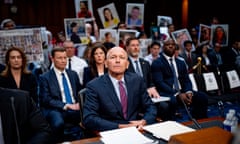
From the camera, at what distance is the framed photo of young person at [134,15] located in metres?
6.92

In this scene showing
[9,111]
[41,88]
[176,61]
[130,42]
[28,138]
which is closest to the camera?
[9,111]

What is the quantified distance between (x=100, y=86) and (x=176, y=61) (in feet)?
6.70

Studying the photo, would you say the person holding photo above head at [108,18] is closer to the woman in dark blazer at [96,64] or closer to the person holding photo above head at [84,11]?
the person holding photo above head at [84,11]

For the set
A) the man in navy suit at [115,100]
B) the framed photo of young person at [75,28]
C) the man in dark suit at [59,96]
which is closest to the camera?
the man in navy suit at [115,100]

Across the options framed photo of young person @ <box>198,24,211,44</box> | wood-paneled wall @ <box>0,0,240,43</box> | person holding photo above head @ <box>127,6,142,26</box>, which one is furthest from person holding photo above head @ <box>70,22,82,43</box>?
framed photo of young person @ <box>198,24,211,44</box>

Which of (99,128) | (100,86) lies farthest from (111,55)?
(99,128)

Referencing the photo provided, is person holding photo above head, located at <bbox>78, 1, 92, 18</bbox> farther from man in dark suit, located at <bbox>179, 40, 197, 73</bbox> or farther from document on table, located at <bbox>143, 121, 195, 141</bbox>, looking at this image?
document on table, located at <bbox>143, 121, 195, 141</bbox>

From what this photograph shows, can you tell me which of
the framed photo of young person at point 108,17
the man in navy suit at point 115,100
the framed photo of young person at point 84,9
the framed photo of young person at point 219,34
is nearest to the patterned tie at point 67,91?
the man in navy suit at point 115,100

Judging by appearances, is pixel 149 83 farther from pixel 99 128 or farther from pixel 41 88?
pixel 99 128

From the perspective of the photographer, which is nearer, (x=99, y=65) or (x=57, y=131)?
(x=57, y=131)

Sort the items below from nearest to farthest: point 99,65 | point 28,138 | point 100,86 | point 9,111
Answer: point 9,111 < point 28,138 < point 100,86 < point 99,65

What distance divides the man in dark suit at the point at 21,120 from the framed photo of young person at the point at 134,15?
5.65m

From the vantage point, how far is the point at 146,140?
1.45 meters

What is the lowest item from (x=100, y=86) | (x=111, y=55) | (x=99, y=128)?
(x=99, y=128)
